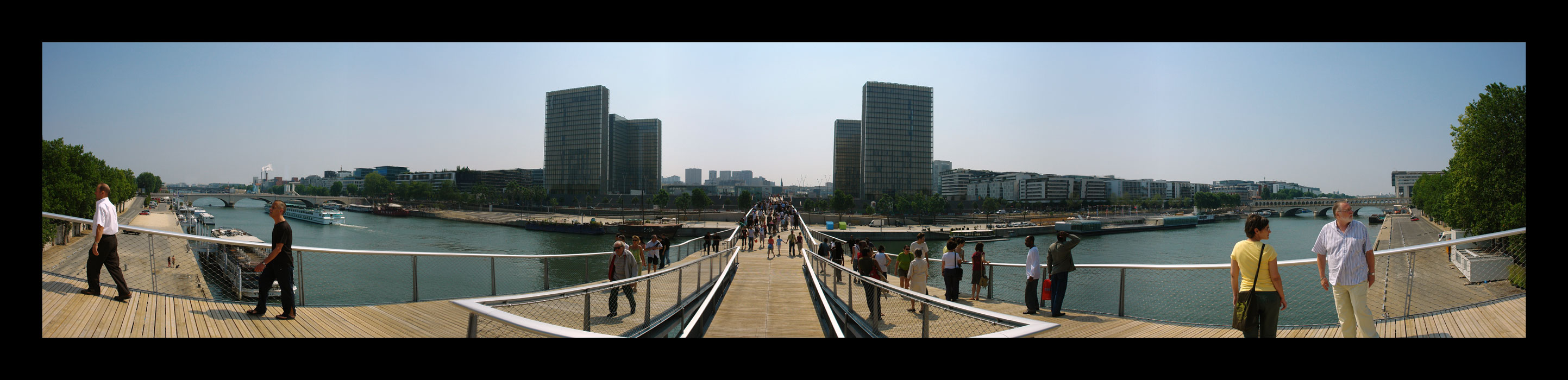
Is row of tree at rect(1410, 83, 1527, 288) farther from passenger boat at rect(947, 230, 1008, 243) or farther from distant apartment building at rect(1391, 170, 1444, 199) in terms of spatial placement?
distant apartment building at rect(1391, 170, 1444, 199)

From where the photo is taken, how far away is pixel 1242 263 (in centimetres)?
388

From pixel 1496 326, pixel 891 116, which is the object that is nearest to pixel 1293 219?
pixel 891 116

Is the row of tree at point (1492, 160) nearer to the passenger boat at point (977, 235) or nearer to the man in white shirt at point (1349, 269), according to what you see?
the man in white shirt at point (1349, 269)

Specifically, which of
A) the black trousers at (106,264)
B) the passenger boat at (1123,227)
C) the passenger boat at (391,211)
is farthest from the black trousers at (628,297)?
the passenger boat at (391,211)

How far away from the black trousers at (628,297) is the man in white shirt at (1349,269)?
5.62 m

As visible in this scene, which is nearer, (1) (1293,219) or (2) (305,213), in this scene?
(2) (305,213)

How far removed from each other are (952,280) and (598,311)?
5.28 meters

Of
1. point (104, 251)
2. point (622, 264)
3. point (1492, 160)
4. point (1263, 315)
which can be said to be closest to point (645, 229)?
point (622, 264)

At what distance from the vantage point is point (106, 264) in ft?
15.6

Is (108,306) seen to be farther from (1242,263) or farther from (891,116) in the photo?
(891,116)

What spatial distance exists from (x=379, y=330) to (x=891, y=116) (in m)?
104

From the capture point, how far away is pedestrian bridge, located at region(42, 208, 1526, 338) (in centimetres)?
341

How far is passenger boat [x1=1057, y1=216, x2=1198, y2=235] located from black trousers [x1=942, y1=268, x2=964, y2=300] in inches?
2053

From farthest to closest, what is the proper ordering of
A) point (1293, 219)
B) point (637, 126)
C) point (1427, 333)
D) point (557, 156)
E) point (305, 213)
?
point (637, 126) < point (557, 156) < point (1293, 219) < point (305, 213) < point (1427, 333)
